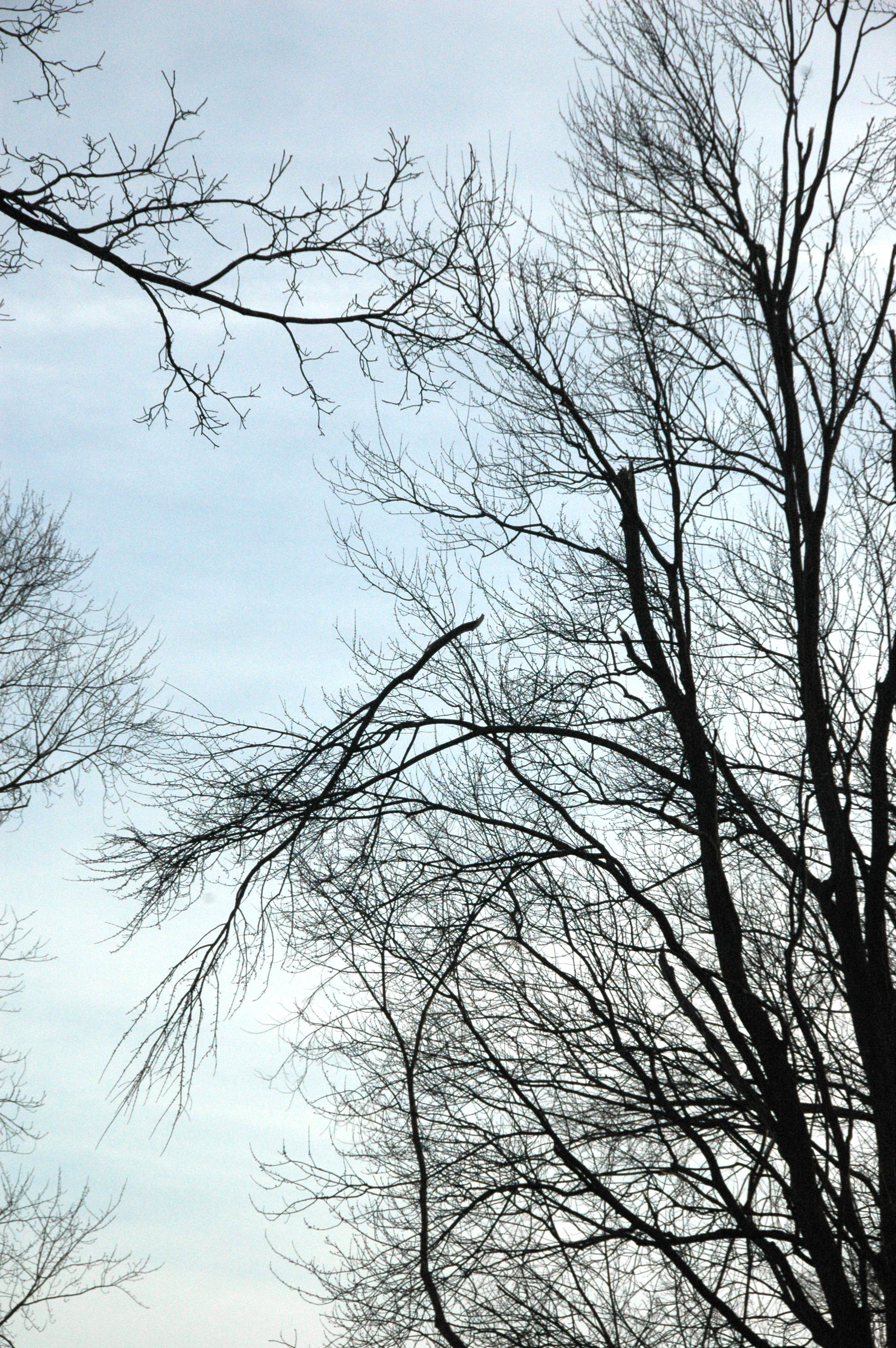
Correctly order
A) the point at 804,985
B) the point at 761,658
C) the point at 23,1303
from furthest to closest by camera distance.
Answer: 1. the point at 23,1303
2. the point at 761,658
3. the point at 804,985

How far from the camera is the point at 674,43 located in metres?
7.96

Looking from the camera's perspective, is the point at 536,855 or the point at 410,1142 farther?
the point at 410,1142

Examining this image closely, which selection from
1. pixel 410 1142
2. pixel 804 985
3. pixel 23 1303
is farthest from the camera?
pixel 23 1303

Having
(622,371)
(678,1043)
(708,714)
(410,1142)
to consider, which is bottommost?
(410,1142)

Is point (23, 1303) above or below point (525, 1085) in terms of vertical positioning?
below

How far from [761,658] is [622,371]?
214 centimetres

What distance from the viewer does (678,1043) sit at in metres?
6.57

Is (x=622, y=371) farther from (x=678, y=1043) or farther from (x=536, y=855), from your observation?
(x=678, y=1043)

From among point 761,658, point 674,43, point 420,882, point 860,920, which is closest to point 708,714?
point 761,658

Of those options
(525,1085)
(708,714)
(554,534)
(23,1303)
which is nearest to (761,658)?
(708,714)

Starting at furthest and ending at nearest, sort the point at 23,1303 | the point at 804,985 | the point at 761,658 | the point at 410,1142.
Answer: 1. the point at 23,1303
2. the point at 761,658
3. the point at 410,1142
4. the point at 804,985

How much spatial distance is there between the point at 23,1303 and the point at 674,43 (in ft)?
40.1

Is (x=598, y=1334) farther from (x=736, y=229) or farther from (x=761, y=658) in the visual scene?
(x=736, y=229)

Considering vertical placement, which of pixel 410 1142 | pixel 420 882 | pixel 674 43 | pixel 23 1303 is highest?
pixel 674 43
